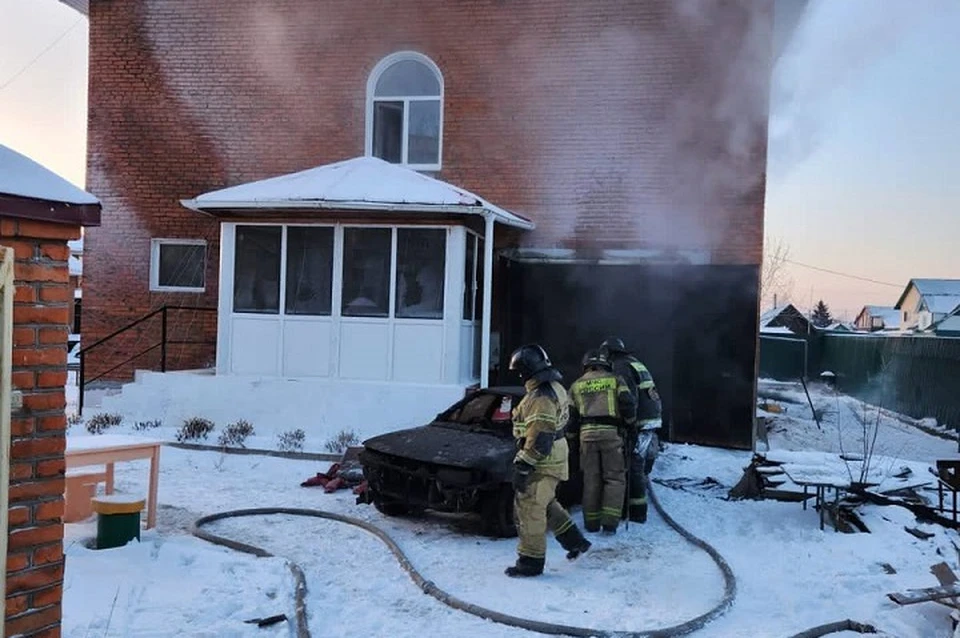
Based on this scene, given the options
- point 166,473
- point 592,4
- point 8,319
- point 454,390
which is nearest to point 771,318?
point 592,4

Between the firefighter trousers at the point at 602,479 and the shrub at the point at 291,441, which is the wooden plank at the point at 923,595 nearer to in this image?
the firefighter trousers at the point at 602,479

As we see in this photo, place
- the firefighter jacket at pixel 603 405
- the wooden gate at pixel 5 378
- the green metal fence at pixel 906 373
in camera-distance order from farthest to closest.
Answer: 1. the green metal fence at pixel 906 373
2. the firefighter jacket at pixel 603 405
3. the wooden gate at pixel 5 378

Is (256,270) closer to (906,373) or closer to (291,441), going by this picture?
(291,441)

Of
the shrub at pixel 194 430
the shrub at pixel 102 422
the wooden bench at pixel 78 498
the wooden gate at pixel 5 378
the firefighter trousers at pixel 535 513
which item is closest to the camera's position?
the wooden gate at pixel 5 378

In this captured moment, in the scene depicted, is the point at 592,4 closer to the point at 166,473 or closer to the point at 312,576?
the point at 166,473

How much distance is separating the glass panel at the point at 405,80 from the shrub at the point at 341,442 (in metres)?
6.36

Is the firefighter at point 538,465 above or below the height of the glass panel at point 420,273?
below

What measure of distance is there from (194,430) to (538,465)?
20.1 ft

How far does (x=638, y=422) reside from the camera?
24.1ft

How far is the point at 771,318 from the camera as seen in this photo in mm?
43812

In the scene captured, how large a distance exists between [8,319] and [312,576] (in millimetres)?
3358

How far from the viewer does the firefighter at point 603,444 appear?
22.8 feet

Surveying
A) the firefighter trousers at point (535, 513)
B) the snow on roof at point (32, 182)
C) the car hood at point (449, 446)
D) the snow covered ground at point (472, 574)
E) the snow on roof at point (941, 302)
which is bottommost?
the snow covered ground at point (472, 574)

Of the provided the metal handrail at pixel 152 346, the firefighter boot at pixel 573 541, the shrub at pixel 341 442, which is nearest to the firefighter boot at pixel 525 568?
the firefighter boot at pixel 573 541
